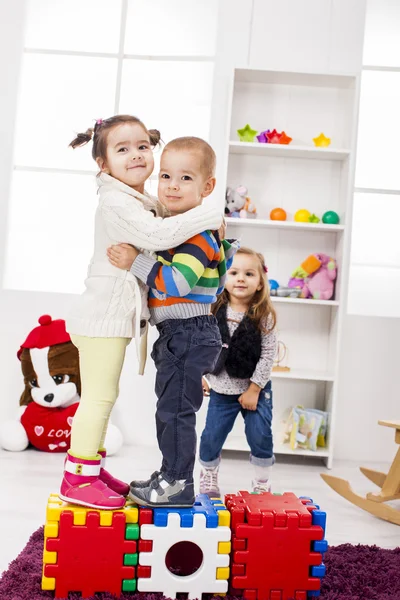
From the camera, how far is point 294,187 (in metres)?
3.53

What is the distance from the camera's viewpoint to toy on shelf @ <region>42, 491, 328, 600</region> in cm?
155

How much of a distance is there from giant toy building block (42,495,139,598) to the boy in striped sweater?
9 cm

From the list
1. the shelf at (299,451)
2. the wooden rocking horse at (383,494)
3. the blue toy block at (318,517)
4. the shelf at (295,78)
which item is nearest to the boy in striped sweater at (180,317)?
the blue toy block at (318,517)

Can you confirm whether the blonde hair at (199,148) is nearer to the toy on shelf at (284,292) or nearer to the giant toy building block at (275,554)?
the giant toy building block at (275,554)

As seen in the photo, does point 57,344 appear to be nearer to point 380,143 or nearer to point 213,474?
point 213,474

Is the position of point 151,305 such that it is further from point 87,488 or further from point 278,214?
point 278,214

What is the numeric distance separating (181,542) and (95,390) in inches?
16.1

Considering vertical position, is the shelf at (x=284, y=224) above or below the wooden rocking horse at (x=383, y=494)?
above

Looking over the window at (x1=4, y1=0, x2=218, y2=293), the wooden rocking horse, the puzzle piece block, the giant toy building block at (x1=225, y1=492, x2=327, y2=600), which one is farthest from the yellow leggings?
the window at (x1=4, y1=0, x2=218, y2=293)

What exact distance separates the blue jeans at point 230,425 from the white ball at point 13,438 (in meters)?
0.98

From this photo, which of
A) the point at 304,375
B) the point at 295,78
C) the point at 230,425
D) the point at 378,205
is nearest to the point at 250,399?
the point at 230,425

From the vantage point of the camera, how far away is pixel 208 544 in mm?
1574

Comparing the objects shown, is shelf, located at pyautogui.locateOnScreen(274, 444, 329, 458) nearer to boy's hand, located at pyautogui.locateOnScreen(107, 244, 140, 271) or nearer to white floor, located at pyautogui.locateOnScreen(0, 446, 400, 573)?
white floor, located at pyautogui.locateOnScreen(0, 446, 400, 573)

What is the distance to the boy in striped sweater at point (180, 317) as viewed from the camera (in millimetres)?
1602
